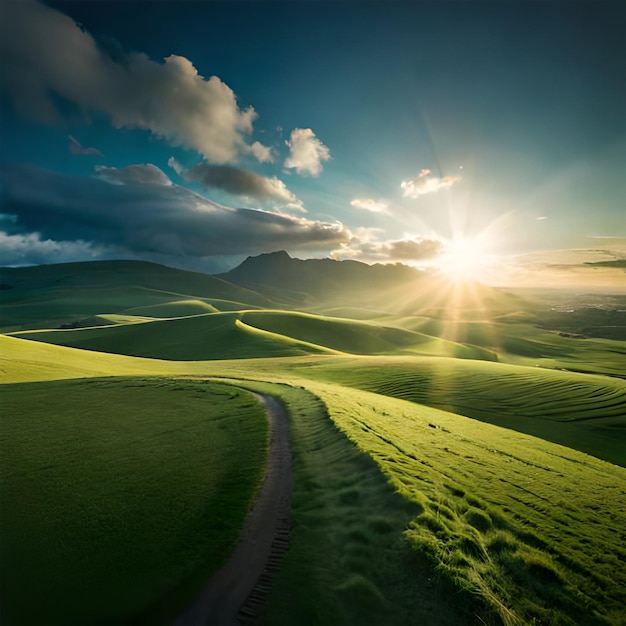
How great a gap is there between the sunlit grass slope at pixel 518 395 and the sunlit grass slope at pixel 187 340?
81.6ft

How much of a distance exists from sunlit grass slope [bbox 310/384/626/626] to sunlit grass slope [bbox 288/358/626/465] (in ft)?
36.7

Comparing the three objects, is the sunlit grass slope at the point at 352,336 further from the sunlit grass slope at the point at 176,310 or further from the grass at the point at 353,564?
the sunlit grass slope at the point at 176,310

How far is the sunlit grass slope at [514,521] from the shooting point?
7980 mm

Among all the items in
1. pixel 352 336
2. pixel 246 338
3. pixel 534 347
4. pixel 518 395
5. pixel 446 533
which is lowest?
pixel 534 347

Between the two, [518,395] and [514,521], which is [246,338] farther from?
[514,521]

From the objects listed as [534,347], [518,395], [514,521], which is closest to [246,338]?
[518,395]

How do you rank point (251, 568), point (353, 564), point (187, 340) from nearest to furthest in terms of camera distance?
point (251, 568) < point (353, 564) < point (187, 340)

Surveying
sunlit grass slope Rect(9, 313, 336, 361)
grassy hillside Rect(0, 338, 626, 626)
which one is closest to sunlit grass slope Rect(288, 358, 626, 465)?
grassy hillside Rect(0, 338, 626, 626)

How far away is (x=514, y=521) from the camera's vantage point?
10727mm

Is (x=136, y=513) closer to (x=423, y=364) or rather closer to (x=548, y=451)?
(x=548, y=451)

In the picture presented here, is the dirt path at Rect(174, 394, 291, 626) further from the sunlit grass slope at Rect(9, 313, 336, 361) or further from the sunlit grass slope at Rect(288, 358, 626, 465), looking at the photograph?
the sunlit grass slope at Rect(9, 313, 336, 361)

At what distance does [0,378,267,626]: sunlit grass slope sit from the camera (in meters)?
7.39

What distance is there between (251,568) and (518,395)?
3670cm

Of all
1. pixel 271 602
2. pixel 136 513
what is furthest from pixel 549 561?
pixel 136 513
